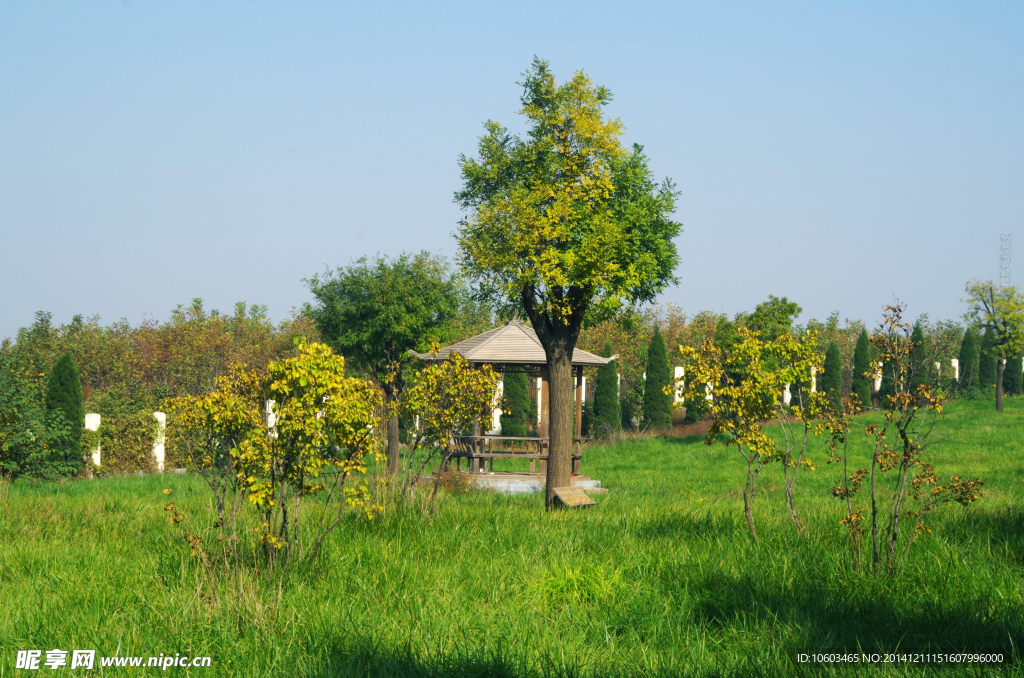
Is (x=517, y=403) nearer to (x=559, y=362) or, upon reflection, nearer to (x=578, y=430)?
(x=578, y=430)

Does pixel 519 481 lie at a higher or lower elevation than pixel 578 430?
lower

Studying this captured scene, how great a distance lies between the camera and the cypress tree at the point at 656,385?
104 feet

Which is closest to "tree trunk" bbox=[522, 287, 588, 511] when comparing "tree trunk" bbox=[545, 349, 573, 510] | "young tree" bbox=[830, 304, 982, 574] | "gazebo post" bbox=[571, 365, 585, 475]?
"tree trunk" bbox=[545, 349, 573, 510]

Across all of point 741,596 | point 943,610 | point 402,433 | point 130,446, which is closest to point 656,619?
point 741,596

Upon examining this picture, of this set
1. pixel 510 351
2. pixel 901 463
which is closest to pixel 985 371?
pixel 510 351

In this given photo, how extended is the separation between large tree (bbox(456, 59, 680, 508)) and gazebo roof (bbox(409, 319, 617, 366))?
4951mm

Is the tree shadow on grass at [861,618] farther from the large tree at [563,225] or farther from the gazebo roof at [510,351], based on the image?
the gazebo roof at [510,351]

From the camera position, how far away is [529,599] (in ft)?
20.4

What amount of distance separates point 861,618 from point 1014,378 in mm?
45228

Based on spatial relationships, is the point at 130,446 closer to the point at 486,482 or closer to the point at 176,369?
the point at 486,482

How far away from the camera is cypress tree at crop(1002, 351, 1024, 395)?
4286 cm

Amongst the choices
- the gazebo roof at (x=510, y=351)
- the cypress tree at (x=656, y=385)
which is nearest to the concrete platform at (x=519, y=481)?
the gazebo roof at (x=510, y=351)

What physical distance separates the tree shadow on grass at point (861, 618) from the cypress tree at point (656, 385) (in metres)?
25.4

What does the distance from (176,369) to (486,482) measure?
2139 centimetres
